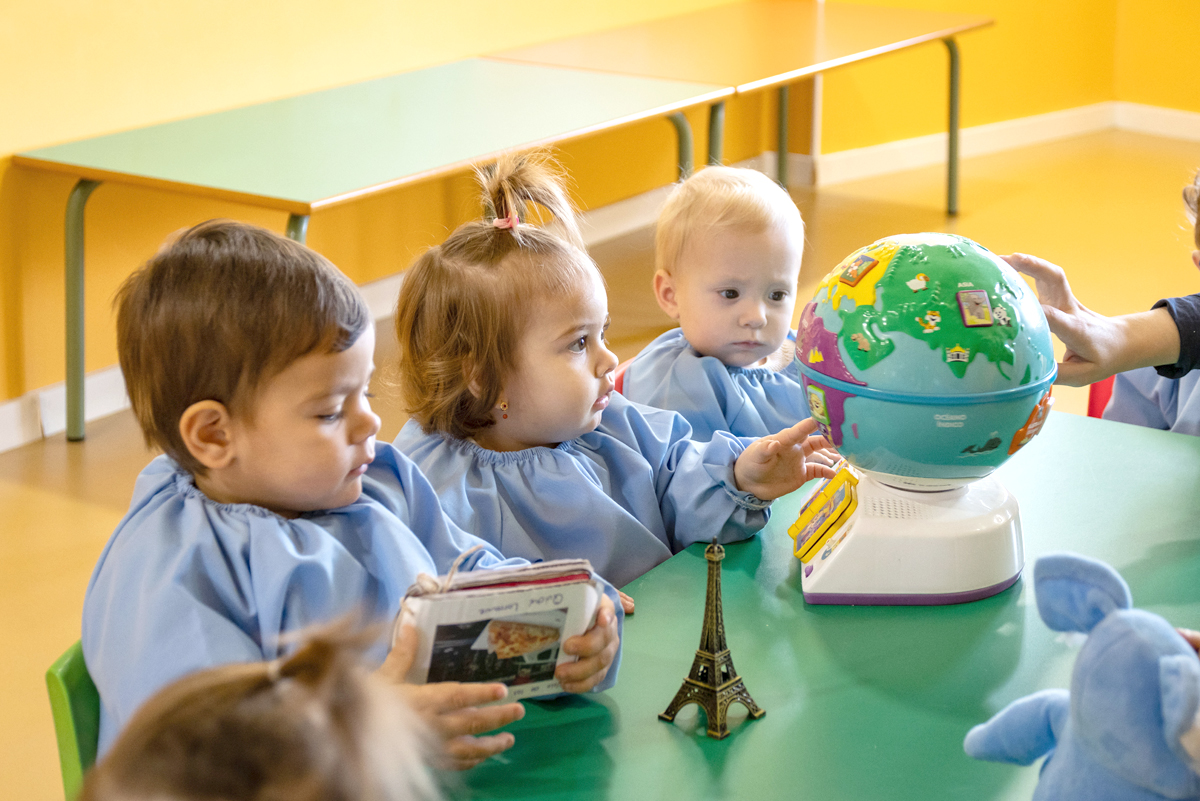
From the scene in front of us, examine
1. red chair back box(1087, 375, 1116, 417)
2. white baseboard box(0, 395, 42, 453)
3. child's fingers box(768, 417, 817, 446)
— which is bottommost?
white baseboard box(0, 395, 42, 453)

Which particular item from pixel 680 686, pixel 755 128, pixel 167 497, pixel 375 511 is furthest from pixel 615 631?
pixel 755 128

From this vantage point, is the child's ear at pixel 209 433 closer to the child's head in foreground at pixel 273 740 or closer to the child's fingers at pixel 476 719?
the child's fingers at pixel 476 719

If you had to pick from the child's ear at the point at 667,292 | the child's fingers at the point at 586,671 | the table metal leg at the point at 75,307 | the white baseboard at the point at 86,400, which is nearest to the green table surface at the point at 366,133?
the table metal leg at the point at 75,307

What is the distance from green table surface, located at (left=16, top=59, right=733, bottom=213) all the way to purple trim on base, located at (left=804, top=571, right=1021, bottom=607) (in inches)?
68.6

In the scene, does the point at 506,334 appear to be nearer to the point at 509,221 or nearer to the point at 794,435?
the point at 509,221

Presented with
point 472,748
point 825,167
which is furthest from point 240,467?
point 825,167

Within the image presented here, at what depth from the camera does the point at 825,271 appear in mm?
4578

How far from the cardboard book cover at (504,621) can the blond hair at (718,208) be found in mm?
924

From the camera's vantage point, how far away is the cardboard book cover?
0.88 meters

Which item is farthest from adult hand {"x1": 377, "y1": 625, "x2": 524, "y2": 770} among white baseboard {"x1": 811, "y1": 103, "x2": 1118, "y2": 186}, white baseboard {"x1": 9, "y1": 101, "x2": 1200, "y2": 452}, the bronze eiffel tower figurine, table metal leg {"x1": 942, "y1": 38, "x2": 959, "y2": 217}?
white baseboard {"x1": 811, "y1": 103, "x2": 1118, "y2": 186}

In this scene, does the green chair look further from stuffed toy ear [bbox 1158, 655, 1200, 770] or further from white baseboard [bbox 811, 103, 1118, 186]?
white baseboard [bbox 811, 103, 1118, 186]

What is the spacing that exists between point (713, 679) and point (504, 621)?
186 mm

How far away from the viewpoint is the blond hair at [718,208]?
5.84 feet

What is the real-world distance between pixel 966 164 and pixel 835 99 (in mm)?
844
